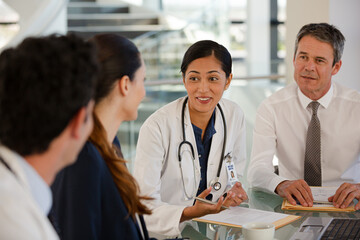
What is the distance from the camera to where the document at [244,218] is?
167 cm

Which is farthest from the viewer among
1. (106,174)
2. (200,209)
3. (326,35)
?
(326,35)

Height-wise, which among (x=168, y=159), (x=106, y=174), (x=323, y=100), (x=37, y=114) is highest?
(x=37, y=114)

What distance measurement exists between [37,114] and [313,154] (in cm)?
182

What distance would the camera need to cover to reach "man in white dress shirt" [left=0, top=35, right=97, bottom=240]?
79 centimetres

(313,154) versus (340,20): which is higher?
(340,20)

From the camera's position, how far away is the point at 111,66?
1383mm

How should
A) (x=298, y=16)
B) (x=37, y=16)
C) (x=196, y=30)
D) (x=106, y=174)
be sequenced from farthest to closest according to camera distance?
(x=196, y=30) < (x=37, y=16) < (x=298, y=16) < (x=106, y=174)

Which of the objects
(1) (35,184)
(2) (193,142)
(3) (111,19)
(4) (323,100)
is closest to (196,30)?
(3) (111,19)

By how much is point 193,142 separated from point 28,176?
1390 millimetres

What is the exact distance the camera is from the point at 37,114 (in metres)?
0.82

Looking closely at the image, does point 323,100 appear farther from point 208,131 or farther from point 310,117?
point 208,131

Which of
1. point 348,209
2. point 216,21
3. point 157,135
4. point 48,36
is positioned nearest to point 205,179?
point 157,135

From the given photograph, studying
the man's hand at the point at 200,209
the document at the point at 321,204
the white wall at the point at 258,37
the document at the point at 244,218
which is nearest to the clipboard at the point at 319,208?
the document at the point at 321,204

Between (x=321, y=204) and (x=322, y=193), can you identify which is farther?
(x=322, y=193)
